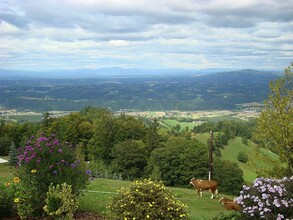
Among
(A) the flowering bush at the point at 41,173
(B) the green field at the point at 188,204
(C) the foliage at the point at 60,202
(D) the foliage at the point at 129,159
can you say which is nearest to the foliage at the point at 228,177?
(D) the foliage at the point at 129,159

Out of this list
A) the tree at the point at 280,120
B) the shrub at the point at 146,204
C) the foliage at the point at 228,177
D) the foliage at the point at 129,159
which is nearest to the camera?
the shrub at the point at 146,204

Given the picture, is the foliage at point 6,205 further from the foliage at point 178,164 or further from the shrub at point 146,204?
the foliage at point 178,164

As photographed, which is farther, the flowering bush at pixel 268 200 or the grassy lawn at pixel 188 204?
the grassy lawn at pixel 188 204

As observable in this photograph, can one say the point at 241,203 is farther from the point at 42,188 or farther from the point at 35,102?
the point at 35,102

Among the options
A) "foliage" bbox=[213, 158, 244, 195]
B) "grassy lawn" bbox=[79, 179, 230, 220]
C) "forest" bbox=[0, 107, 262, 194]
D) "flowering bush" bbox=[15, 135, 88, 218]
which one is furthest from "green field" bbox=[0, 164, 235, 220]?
"foliage" bbox=[213, 158, 244, 195]

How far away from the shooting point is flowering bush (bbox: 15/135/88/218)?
8664mm

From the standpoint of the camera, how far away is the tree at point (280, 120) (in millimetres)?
12875

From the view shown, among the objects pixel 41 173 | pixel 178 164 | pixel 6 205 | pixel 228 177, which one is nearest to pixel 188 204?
pixel 41 173

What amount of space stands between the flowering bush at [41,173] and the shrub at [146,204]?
154 centimetres

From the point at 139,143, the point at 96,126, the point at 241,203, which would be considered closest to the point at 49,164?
the point at 241,203

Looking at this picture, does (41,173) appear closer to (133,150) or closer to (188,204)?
(188,204)

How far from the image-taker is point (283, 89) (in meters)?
14.2

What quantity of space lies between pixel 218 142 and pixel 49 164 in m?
70.1

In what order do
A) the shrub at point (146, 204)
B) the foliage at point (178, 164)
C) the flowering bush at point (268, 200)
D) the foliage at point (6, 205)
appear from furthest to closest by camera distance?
1. the foliage at point (178, 164)
2. the foliage at point (6, 205)
3. the shrub at point (146, 204)
4. the flowering bush at point (268, 200)
